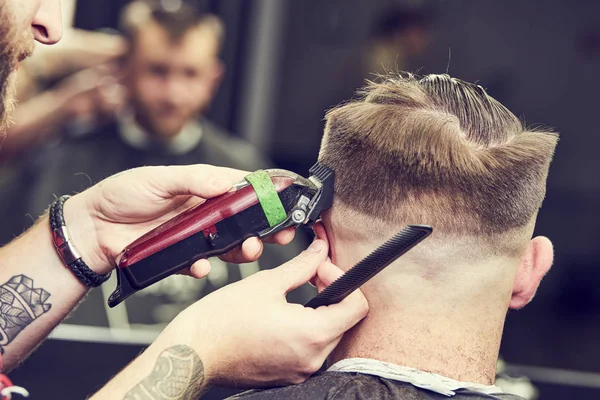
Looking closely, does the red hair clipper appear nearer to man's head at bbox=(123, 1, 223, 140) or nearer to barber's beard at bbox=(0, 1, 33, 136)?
barber's beard at bbox=(0, 1, 33, 136)

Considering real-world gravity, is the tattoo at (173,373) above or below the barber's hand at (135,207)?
below

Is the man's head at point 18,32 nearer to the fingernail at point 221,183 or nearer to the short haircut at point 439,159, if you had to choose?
the fingernail at point 221,183

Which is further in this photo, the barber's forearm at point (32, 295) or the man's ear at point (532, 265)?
the barber's forearm at point (32, 295)

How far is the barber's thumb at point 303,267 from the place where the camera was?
1441 millimetres

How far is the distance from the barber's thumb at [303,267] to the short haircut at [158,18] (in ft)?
7.67

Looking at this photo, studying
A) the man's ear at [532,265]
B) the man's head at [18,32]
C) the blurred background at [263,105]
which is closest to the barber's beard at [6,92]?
the man's head at [18,32]

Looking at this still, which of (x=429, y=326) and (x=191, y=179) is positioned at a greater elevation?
(x=191, y=179)

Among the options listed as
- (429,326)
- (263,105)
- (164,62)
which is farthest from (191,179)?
(263,105)

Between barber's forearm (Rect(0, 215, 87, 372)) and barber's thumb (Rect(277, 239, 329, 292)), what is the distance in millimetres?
577

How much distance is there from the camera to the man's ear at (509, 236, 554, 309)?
1.56m

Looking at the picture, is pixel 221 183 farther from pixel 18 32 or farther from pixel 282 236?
pixel 18 32

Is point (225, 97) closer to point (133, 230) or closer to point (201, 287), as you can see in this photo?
point (201, 287)

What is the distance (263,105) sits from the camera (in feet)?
13.5

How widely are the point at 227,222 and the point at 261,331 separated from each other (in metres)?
0.21
